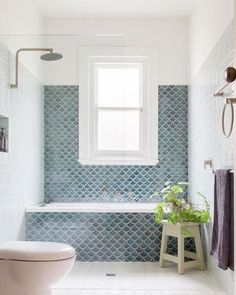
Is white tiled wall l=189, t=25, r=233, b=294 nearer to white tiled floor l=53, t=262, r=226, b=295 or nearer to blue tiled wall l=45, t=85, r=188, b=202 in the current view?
white tiled floor l=53, t=262, r=226, b=295

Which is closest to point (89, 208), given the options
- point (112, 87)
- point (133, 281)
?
point (133, 281)

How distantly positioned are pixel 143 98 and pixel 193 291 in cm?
215

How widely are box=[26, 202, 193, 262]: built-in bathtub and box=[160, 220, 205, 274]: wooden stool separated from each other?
0.55 ft

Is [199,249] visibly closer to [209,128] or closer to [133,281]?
[133,281]

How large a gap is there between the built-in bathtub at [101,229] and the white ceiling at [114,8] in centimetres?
199

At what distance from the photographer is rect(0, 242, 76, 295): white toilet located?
8.07 feet

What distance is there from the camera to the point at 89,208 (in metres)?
3.46

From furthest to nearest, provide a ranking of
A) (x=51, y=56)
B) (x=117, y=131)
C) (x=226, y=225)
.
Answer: (x=117, y=131) < (x=51, y=56) < (x=226, y=225)

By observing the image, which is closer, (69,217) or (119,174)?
(69,217)

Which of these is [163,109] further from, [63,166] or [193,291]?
[193,291]

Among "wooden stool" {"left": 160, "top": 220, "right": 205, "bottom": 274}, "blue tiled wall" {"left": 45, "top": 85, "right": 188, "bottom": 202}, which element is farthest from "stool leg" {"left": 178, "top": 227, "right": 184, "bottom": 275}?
"blue tiled wall" {"left": 45, "top": 85, "right": 188, "bottom": 202}

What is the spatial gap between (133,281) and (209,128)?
138 centimetres

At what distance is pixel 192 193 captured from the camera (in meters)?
4.21

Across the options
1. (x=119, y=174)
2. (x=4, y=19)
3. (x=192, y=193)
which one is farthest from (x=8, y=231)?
(x=192, y=193)
